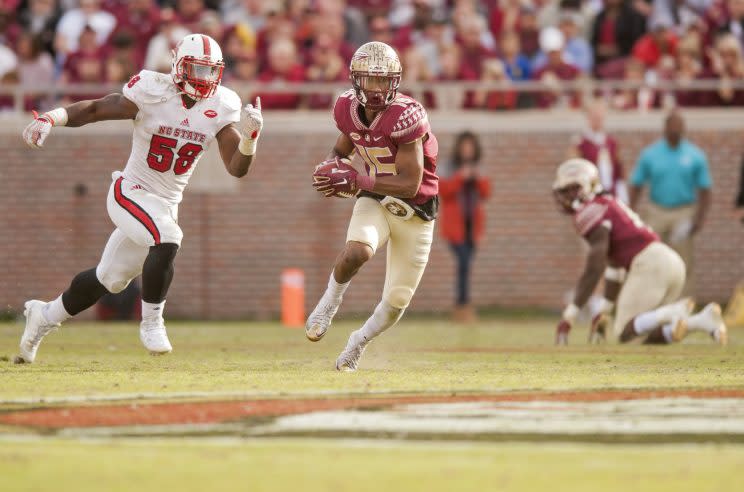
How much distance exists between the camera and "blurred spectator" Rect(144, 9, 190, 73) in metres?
15.8

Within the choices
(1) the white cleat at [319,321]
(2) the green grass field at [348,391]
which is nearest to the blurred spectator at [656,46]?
(2) the green grass field at [348,391]

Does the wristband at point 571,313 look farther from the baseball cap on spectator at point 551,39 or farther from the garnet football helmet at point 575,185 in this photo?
the baseball cap on spectator at point 551,39

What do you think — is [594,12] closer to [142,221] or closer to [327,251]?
[327,251]

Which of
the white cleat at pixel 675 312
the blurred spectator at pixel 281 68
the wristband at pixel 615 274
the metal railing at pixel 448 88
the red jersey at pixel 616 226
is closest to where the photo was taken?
the white cleat at pixel 675 312

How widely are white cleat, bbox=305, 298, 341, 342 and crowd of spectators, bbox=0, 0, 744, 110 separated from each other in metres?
8.43

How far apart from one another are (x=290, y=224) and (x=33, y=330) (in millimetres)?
8453

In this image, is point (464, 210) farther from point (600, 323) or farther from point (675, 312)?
point (675, 312)

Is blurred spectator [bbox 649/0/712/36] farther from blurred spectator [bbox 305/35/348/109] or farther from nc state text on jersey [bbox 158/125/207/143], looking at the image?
nc state text on jersey [bbox 158/125/207/143]

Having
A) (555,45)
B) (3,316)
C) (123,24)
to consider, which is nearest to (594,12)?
(555,45)

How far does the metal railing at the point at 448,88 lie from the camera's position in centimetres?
1570

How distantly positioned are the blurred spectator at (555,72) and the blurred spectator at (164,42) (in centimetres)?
419

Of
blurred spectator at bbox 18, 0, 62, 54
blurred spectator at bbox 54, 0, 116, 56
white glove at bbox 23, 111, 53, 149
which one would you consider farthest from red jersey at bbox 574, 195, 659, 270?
blurred spectator at bbox 18, 0, 62, 54

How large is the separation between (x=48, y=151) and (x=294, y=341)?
6.42 meters

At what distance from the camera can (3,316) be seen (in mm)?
15859
